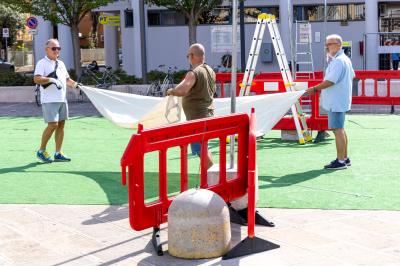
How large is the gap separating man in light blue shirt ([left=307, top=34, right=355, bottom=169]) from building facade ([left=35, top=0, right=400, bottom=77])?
1777 cm

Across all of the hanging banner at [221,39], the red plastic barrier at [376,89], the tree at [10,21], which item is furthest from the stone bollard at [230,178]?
the tree at [10,21]

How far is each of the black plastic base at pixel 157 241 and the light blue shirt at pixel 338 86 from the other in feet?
14.5

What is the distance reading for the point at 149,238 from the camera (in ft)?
23.3

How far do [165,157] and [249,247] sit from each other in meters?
1.11

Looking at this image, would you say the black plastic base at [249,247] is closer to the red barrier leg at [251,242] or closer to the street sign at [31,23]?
the red barrier leg at [251,242]

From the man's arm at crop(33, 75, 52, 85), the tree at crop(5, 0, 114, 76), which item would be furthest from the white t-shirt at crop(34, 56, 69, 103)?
the tree at crop(5, 0, 114, 76)

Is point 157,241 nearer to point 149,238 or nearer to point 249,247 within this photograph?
point 149,238

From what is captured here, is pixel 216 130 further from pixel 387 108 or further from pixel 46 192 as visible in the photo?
pixel 387 108

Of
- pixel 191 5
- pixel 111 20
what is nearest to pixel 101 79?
pixel 191 5

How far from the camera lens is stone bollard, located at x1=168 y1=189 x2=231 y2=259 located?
6.27 m

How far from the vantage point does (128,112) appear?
1070cm

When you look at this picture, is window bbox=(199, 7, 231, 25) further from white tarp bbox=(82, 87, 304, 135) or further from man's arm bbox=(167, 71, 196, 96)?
man's arm bbox=(167, 71, 196, 96)

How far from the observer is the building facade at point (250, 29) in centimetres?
2928

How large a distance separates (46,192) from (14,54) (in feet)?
178
